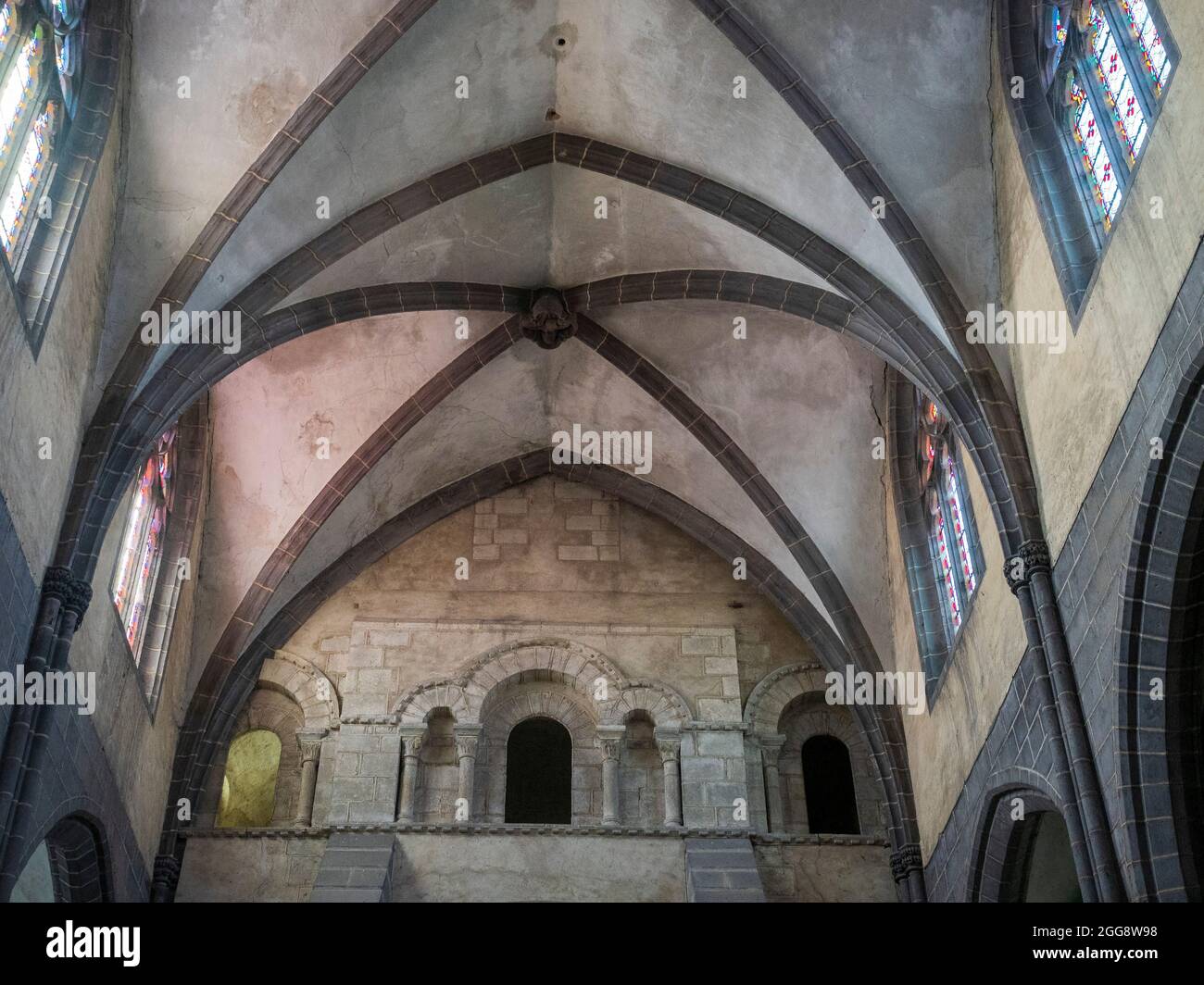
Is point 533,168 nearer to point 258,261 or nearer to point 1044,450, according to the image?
point 258,261

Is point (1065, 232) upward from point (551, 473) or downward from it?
downward

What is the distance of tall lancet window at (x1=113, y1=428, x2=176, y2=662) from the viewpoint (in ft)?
39.9

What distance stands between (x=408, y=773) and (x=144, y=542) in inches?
128

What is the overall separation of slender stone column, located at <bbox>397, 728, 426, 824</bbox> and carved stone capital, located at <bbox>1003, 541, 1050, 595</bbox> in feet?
20.6

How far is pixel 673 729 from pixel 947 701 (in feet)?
10.1

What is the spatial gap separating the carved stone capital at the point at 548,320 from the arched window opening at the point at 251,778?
478cm

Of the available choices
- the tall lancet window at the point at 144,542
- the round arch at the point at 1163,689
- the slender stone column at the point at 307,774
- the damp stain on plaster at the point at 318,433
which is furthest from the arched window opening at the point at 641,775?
the round arch at the point at 1163,689

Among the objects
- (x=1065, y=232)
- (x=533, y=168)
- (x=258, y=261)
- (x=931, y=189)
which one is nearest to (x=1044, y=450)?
(x=1065, y=232)

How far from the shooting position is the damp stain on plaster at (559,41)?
39.6 feet

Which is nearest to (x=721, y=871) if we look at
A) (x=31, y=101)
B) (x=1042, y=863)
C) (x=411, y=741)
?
(x=1042, y=863)

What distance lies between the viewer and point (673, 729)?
14.2 metres

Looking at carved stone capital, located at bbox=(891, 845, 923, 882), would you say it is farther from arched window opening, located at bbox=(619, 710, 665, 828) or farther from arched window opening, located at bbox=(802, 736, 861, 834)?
arched window opening, located at bbox=(619, 710, 665, 828)

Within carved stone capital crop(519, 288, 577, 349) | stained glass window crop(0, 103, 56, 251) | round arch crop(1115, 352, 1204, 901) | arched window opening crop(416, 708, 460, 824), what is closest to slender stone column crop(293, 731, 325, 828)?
arched window opening crop(416, 708, 460, 824)

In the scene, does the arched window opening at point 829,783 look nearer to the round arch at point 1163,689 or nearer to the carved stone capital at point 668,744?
the carved stone capital at point 668,744
